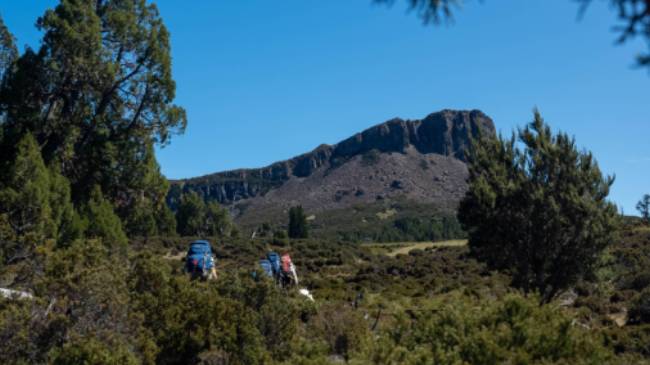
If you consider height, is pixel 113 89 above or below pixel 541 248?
above

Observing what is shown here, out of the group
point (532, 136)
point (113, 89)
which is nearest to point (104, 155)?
point (113, 89)

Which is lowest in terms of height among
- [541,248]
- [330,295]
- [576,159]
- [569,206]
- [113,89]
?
[330,295]

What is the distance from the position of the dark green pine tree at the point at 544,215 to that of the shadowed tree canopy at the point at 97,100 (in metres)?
10.2

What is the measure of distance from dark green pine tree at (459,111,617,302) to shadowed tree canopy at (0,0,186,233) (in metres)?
10.2

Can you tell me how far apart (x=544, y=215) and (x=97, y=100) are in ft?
45.6

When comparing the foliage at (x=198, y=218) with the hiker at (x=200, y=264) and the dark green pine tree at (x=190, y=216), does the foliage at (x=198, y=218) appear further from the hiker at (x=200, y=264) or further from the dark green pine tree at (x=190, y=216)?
the hiker at (x=200, y=264)

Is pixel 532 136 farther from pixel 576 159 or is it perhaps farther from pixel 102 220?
pixel 102 220

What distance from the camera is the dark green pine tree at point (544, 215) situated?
1842 centimetres

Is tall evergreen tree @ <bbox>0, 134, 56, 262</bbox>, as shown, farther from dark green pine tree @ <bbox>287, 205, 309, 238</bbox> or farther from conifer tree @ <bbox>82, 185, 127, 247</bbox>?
dark green pine tree @ <bbox>287, 205, 309, 238</bbox>

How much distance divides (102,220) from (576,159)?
52.0ft

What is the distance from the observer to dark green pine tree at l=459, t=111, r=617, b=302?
725 inches

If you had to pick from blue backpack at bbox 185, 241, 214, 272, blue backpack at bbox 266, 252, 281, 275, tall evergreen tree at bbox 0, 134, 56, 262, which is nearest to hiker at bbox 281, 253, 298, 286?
blue backpack at bbox 266, 252, 281, 275

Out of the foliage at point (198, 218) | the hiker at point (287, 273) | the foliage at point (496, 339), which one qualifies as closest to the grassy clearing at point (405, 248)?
the foliage at point (198, 218)

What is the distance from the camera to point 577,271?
18719 mm
